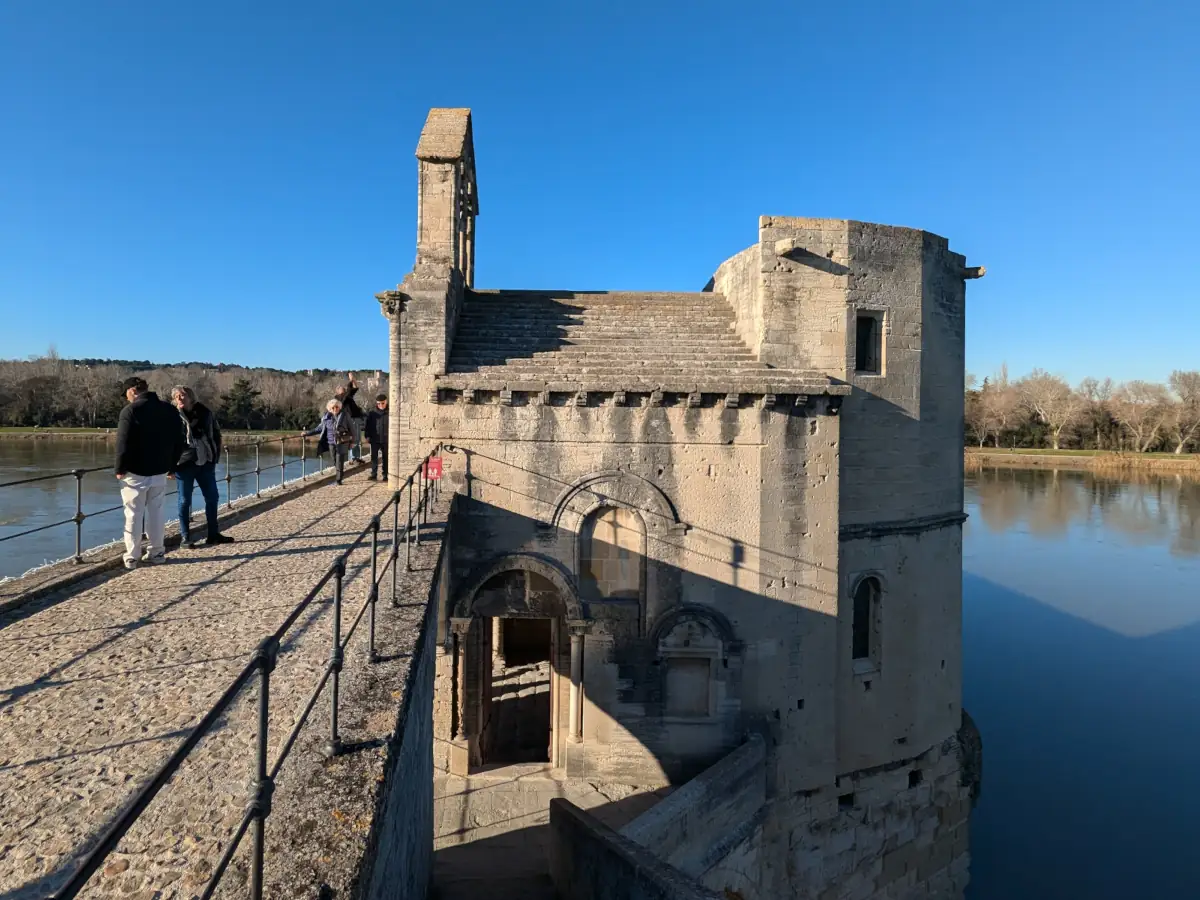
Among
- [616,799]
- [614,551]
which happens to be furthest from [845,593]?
[616,799]

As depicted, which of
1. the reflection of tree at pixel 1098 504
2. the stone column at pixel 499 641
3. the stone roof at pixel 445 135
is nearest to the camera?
the stone roof at pixel 445 135

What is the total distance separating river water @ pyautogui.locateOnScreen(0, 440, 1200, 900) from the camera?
16.2 meters

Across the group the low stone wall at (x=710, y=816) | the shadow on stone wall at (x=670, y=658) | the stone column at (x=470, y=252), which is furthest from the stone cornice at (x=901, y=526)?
the stone column at (x=470, y=252)


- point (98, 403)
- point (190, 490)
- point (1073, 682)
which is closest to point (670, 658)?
point (190, 490)

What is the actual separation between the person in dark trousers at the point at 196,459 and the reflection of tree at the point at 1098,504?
43.5 m

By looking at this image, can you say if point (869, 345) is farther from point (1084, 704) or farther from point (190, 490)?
point (1084, 704)

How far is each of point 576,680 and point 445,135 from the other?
9.13m

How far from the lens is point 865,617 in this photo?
1045 centimetres

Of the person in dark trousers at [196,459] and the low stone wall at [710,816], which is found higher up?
the person in dark trousers at [196,459]

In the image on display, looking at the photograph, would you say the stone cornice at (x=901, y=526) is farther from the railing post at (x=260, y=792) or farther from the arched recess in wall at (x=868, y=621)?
the railing post at (x=260, y=792)

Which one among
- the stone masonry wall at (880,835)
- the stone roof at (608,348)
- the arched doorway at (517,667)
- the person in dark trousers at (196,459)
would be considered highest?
the stone roof at (608,348)

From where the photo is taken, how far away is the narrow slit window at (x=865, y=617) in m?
10.4

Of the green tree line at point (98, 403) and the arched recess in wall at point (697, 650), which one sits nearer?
the arched recess in wall at point (697, 650)

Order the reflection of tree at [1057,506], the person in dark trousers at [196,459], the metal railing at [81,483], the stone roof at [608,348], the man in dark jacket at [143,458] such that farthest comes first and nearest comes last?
the reflection of tree at [1057,506], the stone roof at [608,348], the person in dark trousers at [196,459], the man in dark jacket at [143,458], the metal railing at [81,483]
